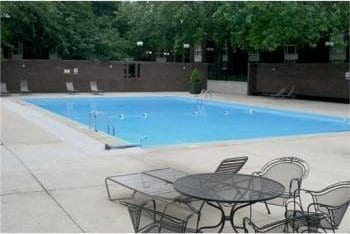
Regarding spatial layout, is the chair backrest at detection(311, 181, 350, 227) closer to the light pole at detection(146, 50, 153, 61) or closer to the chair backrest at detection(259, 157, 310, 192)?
the chair backrest at detection(259, 157, 310, 192)

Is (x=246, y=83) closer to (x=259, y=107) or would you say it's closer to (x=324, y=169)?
(x=259, y=107)

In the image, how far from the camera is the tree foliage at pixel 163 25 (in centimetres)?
2203

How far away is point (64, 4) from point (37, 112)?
22.4 m

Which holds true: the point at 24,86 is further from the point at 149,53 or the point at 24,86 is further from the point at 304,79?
the point at 149,53

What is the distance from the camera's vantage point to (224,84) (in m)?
33.7

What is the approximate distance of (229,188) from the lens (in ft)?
15.6

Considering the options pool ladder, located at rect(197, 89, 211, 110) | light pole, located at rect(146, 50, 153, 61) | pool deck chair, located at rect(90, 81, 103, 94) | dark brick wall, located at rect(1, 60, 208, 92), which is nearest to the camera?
pool ladder, located at rect(197, 89, 211, 110)

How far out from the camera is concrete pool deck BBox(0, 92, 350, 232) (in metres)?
5.78

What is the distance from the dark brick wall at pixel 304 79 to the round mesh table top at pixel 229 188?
20.7 m

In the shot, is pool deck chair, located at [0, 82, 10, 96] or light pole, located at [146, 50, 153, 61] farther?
light pole, located at [146, 50, 153, 61]

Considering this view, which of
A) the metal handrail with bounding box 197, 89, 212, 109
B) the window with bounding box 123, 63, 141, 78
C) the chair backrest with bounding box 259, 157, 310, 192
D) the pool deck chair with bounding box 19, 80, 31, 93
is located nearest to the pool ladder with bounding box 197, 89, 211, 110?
the metal handrail with bounding box 197, 89, 212, 109

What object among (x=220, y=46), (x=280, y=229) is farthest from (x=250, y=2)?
(x=280, y=229)

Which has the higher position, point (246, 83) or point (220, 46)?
point (220, 46)

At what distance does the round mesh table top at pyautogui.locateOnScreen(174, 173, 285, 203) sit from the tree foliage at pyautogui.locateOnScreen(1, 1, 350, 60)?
56.7 ft
